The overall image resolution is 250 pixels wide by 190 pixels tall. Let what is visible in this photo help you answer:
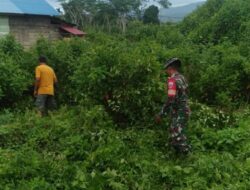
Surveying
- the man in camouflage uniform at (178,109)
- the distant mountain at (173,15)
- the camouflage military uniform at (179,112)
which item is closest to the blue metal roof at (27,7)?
the distant mountain at (173,15)

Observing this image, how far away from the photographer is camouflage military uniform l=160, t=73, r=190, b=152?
7.13 metres

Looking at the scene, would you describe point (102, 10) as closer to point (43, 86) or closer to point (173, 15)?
point (43, 86)

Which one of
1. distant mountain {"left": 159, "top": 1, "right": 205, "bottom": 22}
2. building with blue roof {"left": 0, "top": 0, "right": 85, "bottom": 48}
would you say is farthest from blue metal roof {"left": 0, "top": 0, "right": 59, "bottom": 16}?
distant mountain {"left": 159, "top": 1, "right": 205, "bottom": 22}

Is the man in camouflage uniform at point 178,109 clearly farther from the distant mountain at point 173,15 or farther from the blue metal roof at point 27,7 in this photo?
the distant mountain at point 173,15

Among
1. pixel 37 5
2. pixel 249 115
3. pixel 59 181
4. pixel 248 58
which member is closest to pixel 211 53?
pixel 248 58

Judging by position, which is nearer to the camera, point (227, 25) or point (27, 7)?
point (227, 25)

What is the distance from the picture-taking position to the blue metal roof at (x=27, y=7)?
55.1 feet

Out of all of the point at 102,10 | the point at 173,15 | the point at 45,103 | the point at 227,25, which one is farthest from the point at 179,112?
the point at 173,15

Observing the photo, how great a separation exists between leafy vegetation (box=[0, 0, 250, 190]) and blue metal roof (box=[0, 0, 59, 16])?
5.15 meters

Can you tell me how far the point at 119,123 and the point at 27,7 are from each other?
10.7 meters

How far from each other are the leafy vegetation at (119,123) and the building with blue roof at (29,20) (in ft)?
Answer: 17.1

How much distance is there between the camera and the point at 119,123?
8.57m

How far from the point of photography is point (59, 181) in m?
5.98

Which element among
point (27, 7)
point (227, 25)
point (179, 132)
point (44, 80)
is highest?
point (27, 7)
